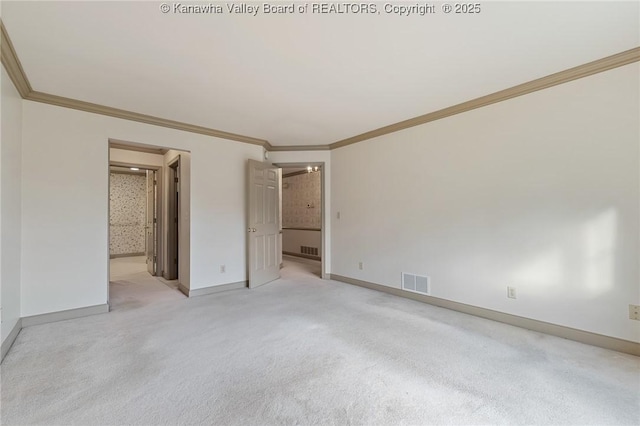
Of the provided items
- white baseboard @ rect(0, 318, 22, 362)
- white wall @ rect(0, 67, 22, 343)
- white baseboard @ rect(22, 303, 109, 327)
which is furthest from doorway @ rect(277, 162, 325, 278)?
white wall @ rect(0, 67, 22, 343)

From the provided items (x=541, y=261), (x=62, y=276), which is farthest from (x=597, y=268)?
(x=62, y=276)

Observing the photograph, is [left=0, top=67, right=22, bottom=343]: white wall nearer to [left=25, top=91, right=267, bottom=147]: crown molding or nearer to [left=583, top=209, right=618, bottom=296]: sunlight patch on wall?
[left=25, top=91, right=267, bottom=147]: crown molding

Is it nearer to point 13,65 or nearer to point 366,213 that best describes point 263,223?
point 366,213

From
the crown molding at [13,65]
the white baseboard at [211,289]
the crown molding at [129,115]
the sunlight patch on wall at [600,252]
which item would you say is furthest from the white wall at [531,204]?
the crown molding at [13,65]

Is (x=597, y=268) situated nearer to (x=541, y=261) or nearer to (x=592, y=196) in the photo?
(x=541, y=261)

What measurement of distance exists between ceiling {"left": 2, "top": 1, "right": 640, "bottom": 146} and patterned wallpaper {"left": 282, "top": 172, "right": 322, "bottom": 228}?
4334mm

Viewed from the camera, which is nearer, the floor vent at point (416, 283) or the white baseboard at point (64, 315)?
the white baseboard at point (64, 315)

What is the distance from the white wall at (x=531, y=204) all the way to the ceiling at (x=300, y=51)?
1.26 feet

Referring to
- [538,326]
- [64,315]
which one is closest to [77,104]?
[64,315]

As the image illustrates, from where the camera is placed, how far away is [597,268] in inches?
93.7

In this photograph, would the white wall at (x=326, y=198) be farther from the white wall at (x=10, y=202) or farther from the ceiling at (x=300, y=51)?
the white wall at (x=10, y=202)

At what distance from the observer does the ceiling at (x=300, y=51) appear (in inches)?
71.7

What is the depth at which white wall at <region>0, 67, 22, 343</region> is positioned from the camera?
2.24 metres

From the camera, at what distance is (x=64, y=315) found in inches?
119
